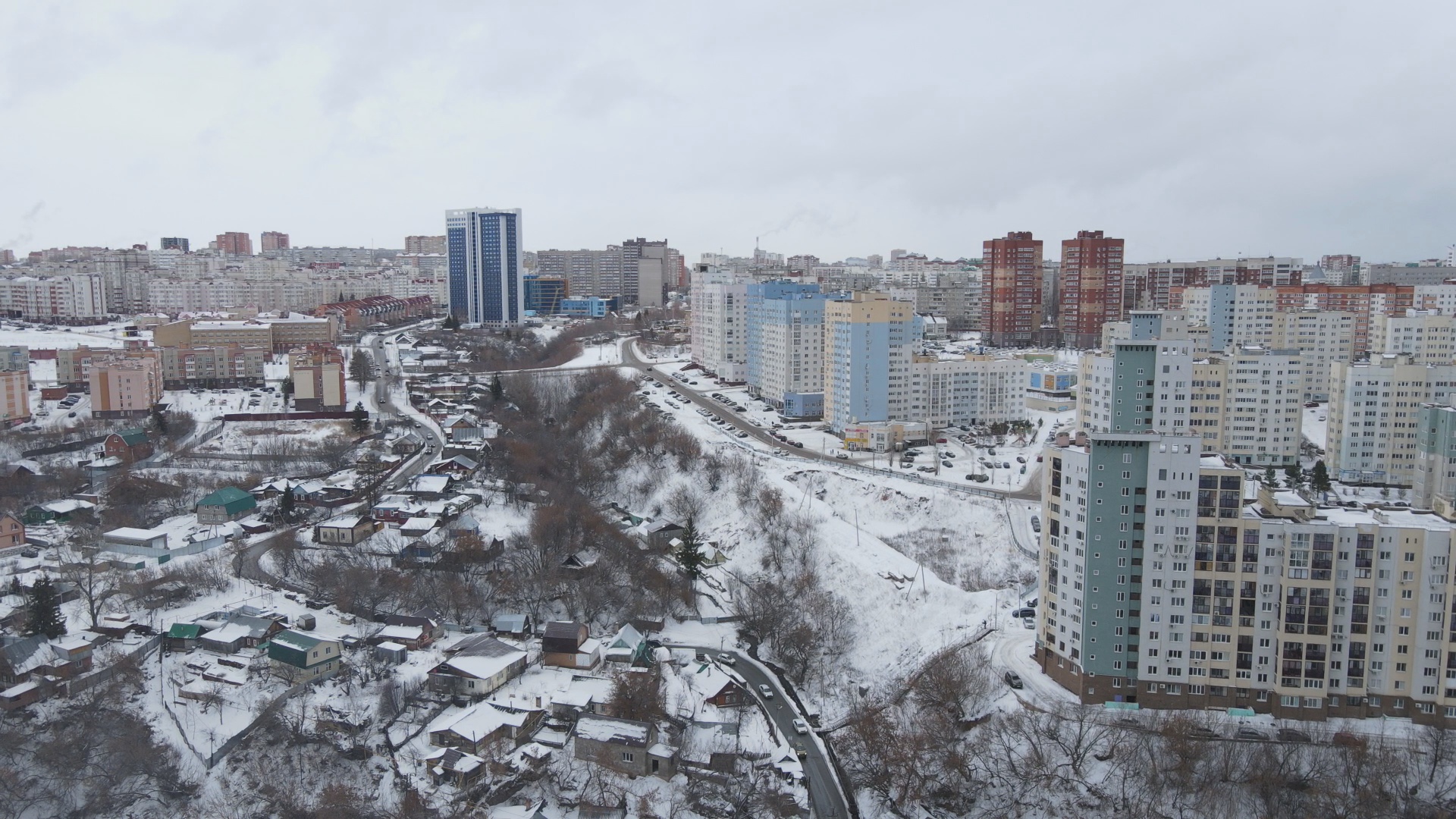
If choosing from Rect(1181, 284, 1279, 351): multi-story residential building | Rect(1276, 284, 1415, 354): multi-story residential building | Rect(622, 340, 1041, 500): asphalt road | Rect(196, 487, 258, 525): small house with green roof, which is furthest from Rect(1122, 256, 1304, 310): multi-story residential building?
Rect(196, 487, 258, 525): small house with green roof

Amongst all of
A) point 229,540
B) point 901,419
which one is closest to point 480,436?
point 229,540

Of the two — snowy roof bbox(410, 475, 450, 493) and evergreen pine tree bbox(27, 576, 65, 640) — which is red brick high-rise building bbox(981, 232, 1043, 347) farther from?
evergreen pine tree bbox(27, 576, 65, 640)

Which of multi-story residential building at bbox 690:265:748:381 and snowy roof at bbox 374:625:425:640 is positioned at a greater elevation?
multi-story residential building at bbox 690:265:748:381

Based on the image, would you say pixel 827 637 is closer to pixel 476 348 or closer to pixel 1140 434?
pixel 1140 434

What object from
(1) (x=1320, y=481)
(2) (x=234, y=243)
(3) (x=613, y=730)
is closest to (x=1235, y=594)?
(3) (x=613, y=730)

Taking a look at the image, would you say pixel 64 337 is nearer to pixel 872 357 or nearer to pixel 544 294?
pixel 544 294
